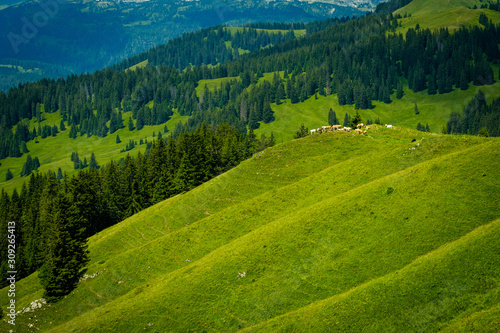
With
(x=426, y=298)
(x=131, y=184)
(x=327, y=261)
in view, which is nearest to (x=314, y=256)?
(x=327, y=261)

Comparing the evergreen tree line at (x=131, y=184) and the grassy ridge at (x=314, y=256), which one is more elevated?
the grassy ridge at (x=314, y=256)

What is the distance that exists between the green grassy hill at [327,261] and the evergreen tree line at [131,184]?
24347 millimetres

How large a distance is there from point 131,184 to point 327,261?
79.7m

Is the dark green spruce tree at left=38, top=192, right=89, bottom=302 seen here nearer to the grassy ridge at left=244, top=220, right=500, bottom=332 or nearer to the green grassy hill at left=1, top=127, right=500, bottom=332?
the green grassy hill at left=1, top=127, right=500, bottom=332

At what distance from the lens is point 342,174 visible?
225ft

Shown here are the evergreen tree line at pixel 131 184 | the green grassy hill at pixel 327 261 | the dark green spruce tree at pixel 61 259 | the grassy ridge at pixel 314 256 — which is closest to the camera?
the green grassy hill at pixel 327 261

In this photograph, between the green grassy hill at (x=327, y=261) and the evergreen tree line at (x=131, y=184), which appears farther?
the evergreen tree line at (x=131, y=184)

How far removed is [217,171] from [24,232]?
5208 cm

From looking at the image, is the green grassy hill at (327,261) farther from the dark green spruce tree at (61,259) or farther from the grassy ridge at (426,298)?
the dark green spruce tree at (61,259)

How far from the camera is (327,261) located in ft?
150

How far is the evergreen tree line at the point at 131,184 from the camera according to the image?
101 meters

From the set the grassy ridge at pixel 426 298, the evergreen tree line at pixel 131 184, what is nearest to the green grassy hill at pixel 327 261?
the grassy ridge at pixel 426 298

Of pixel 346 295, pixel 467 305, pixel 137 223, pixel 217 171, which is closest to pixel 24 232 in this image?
pixel 137 223

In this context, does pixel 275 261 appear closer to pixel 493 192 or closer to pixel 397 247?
pixel 397 247
